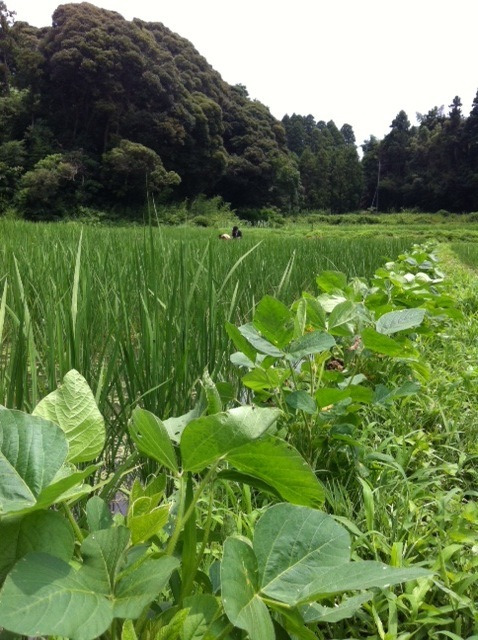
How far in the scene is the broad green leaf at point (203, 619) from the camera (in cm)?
35

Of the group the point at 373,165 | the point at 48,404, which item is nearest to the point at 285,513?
the point at 48,404

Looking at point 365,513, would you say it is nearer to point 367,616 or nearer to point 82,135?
point 367,616

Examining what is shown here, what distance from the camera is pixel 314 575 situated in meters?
0.34

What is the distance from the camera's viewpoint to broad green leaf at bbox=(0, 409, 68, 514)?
0.31 m

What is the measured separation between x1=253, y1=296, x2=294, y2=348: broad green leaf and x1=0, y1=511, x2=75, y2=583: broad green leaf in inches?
19.4

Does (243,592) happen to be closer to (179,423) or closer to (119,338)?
(179,423)

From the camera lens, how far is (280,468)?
1.27 ft

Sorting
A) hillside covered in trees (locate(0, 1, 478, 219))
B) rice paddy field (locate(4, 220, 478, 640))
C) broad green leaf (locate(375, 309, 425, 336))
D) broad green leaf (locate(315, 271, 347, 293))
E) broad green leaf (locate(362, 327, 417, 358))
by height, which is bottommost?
rice paddy field (locate(4, 220, 478, 640))

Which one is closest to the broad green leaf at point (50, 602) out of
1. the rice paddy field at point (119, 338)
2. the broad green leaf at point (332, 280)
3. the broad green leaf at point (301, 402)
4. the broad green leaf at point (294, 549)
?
the broad green leaf at point (294, 549)

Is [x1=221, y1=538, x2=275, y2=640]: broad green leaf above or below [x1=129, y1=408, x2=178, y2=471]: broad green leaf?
below

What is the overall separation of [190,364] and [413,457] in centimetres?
55

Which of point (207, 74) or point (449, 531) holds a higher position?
point (207, 74)

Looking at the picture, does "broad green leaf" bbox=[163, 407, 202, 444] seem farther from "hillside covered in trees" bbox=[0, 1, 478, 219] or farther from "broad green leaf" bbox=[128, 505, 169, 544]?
"hillside covered in trees" bbox=[0, 1, 478, 219]

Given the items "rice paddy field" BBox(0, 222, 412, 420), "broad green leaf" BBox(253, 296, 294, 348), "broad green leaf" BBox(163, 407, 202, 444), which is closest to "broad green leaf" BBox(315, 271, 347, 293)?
"rice paddy field" BBox(0, 222, 412, 420)
